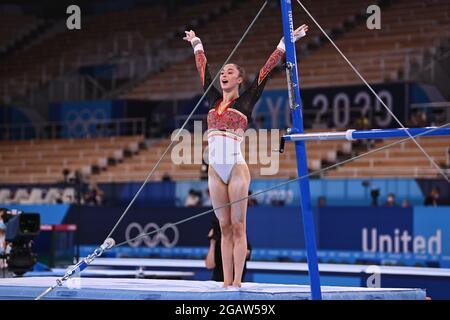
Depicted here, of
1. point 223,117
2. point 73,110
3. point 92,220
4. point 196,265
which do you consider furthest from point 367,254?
point 73,110

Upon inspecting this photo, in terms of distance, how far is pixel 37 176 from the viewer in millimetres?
18844

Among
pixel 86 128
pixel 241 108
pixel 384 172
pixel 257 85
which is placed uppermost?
pixel 86 128

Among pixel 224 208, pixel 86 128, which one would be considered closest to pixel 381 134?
pixel 224 208

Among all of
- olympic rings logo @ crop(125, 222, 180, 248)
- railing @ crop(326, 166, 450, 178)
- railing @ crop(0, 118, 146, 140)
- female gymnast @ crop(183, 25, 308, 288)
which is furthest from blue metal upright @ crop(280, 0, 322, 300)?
railing @ crop(0, 118, 146, 140)

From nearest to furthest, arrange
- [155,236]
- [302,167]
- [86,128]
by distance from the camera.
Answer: [302,167]
[155,236]
[86,128]

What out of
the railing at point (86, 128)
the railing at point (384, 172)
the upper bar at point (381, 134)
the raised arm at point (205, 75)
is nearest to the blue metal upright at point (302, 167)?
the upper bar at point (381, 134)

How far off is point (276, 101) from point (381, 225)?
474 centimetres

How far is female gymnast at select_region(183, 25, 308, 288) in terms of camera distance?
743 centimetres

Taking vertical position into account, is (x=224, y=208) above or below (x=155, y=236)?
above

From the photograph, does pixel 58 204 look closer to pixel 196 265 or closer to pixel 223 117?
pixel 196 265

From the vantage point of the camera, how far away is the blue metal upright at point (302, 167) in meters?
6.62

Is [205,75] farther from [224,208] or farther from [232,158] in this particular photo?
[224,208]

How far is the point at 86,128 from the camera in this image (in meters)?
19.8

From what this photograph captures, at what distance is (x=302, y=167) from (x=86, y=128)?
13.6m
